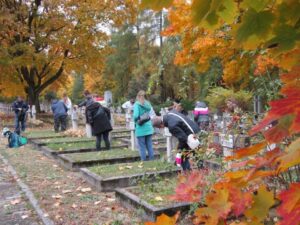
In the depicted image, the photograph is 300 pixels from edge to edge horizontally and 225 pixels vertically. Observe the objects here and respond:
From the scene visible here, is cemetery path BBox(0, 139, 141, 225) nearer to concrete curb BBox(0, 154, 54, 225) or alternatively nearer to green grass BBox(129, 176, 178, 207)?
concrete curb BBox(0, 154, 54, 225)

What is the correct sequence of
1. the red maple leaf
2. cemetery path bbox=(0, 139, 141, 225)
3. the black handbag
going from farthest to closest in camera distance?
the black handbag, cemetery path bbox=(0, 139, 141, 225), the red maple leaf

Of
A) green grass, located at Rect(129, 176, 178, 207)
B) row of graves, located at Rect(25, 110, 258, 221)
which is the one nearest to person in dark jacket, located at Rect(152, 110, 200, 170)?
row of graves, located at Rect(25, 110, 258, 221)

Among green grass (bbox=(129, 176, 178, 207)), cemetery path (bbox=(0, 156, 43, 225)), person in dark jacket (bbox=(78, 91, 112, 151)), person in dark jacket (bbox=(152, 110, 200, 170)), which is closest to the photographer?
green grass (bbox=(129, 176, 178, 207))

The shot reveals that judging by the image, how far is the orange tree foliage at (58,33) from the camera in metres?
27.2

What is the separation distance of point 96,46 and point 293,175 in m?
28.3

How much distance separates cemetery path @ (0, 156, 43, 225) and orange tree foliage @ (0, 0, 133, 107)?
19324 millimetres

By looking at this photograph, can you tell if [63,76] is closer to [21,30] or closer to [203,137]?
[21,30]

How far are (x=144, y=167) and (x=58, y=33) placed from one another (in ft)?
71.9

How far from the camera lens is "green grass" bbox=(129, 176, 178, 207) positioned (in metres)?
5.81

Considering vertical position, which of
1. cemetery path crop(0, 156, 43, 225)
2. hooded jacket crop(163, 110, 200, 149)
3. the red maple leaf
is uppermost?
the red maple leaf

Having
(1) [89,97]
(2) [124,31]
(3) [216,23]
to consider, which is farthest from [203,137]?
(2) [124,31]

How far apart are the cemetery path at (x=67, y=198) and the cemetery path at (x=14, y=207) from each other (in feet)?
0.10

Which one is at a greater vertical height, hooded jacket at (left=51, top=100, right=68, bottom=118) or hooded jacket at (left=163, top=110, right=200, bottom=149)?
hooded jacket at (left=51, top=100, right=68, bottom=118)

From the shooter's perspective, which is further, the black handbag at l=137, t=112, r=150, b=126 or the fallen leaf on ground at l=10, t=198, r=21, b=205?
the black handbag at l=137, t=112, r=150, b=126
